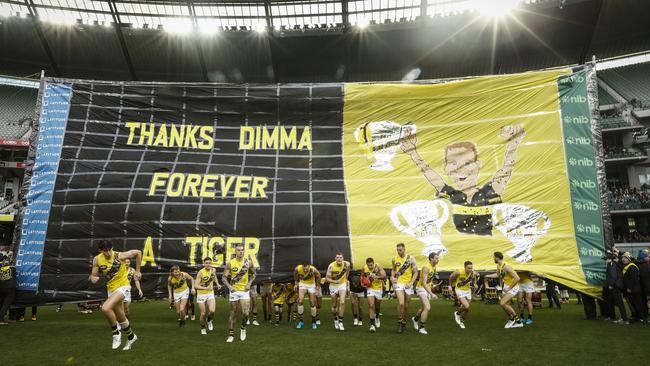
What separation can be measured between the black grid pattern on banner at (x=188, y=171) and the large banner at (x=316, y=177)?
5 cm

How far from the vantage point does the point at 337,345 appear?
363 inches

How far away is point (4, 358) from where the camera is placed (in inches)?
321

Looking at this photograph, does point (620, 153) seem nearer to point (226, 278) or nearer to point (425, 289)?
point (425, 289)

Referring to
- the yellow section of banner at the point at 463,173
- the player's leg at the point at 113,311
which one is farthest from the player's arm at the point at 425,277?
the player's leg at the point at 113,311

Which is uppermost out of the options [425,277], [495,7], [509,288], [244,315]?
[495,7]

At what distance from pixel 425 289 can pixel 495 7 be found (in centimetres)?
2830

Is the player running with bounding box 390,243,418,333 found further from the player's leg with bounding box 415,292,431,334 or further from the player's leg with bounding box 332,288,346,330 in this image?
the player's leg with bounding box 332,288,346,330

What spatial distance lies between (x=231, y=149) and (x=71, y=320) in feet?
27.9

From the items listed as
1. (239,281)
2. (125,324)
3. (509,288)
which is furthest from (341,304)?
(125,324)

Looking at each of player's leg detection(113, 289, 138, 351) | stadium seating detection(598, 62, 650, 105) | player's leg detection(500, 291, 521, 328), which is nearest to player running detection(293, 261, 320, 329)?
player's leg detection(113, 289, 138, 351)

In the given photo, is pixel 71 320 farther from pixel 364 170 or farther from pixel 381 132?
pixel 381 132

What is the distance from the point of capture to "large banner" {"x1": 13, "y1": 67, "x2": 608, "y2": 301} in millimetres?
12555

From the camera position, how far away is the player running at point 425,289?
11000 mm

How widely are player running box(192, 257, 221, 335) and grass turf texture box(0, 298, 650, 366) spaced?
0.53 metres
